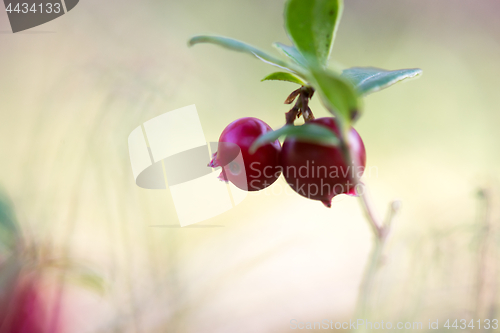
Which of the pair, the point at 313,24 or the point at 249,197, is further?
the point at 249,197

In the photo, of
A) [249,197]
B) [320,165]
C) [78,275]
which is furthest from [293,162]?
[249,197]

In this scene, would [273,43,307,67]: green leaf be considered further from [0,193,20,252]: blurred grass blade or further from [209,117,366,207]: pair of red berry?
[0,193,20,252]: blurred grass blade

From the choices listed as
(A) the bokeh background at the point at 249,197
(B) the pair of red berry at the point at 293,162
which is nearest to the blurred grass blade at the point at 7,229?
(A) the bokeh background at the point at 249,197

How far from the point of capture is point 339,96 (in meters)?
0.19

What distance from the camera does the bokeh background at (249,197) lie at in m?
0.93

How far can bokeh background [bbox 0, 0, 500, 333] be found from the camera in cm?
93

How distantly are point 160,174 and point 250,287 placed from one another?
0.53m

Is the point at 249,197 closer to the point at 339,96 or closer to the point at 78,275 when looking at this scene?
the point at 78,275

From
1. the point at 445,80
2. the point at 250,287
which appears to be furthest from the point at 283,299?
the point at 445,80

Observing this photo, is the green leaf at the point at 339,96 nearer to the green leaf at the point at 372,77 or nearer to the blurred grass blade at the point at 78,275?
A: the green leaf at the point at 372,77

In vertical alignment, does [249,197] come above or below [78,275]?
above

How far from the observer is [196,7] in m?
1.32

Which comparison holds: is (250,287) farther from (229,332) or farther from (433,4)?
(433,4)

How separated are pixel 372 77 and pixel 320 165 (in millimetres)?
97
